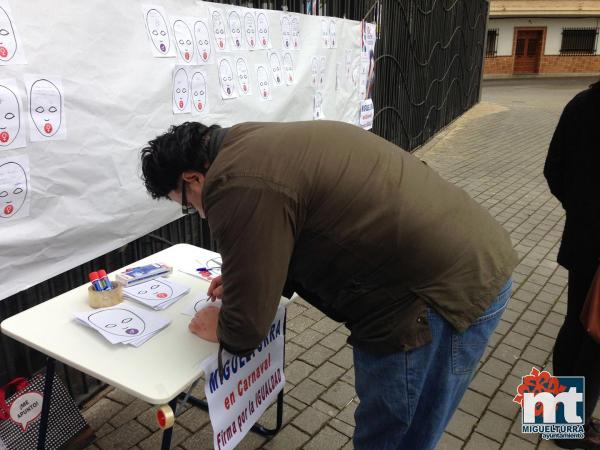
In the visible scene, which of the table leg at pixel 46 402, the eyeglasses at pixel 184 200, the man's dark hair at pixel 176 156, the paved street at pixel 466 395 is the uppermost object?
the man's dark hair at pixel 176 156

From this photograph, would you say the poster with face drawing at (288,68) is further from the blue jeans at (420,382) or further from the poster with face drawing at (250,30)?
the blue jeans at (420,382)

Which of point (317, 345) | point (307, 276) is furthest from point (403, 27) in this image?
point (307, 276)

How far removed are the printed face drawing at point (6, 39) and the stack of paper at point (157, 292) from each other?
0.94 meters

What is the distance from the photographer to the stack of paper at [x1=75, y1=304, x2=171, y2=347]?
153 centimetres

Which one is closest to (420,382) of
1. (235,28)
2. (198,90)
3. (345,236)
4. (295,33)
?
(345,236)

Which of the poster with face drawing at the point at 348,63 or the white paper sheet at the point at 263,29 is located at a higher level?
the white paper sheet at the point at 263,29

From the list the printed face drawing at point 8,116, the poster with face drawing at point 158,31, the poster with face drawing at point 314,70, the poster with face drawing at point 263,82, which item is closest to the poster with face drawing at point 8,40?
the printed face drawing at point 8,116

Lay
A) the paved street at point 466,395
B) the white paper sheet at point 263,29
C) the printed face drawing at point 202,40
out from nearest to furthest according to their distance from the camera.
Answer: the paved street at point 466,395 < the printed face drawing at point 202,40 < the white paper sheet at point 263,29

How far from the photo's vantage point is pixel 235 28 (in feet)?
9.47

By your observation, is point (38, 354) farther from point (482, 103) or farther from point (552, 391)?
point (482, 103)

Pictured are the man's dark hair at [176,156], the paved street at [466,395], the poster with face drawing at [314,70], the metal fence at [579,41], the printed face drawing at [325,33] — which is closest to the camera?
the man's dark hair at [176,156]

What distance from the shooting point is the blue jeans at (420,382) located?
1386mm

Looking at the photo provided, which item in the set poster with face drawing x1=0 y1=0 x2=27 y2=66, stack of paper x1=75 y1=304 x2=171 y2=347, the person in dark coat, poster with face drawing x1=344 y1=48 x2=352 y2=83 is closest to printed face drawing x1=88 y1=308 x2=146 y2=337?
stack of paper x1=75 y1=304 x2=171 y2=347

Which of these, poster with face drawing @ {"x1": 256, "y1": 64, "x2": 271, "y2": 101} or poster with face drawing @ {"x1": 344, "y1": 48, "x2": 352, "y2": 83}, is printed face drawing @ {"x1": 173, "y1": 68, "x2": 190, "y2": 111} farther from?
poster with face drawing @ {"x1": 344, "y1": 48, "x2": 352, "y2": 83}
